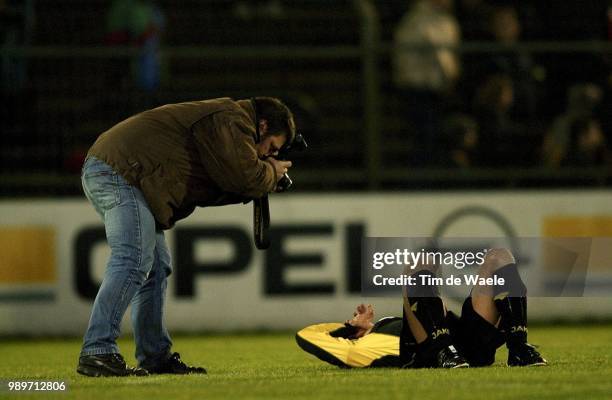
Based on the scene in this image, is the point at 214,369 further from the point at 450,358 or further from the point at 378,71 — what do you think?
the point at 378,71

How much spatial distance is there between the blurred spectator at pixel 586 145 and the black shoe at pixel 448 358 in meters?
5.64

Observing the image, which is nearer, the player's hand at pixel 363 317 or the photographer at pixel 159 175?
the photographer at pixel 159 175

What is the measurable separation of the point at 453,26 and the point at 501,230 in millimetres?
2296

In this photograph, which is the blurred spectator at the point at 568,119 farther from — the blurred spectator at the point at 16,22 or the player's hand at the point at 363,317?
the player's hand at the point at 363,317

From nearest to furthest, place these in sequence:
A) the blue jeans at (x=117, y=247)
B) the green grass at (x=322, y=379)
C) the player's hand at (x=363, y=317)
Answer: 1. the green grass at (x=322, y=379)
2. the blue jeans at (x=117, y=247)
3. the player's hand at (x=363, y=317)

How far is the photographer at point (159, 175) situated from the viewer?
25.2ft

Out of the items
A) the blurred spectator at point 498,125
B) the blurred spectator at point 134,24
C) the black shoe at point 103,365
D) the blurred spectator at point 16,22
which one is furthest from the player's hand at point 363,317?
the blurred spectator at point 16,22

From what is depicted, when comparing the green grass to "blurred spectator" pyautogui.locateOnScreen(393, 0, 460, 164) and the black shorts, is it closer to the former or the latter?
the black shorts

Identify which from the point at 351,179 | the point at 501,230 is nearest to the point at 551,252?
the point at 501,230

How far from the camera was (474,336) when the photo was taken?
26.3 feet

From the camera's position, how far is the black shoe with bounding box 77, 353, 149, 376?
25.3 feet

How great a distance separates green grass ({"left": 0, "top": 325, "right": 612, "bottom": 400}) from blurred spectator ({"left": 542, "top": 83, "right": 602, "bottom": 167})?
3368mm

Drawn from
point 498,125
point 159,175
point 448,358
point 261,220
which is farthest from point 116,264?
point 498,125

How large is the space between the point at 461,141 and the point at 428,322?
5.54 metres
